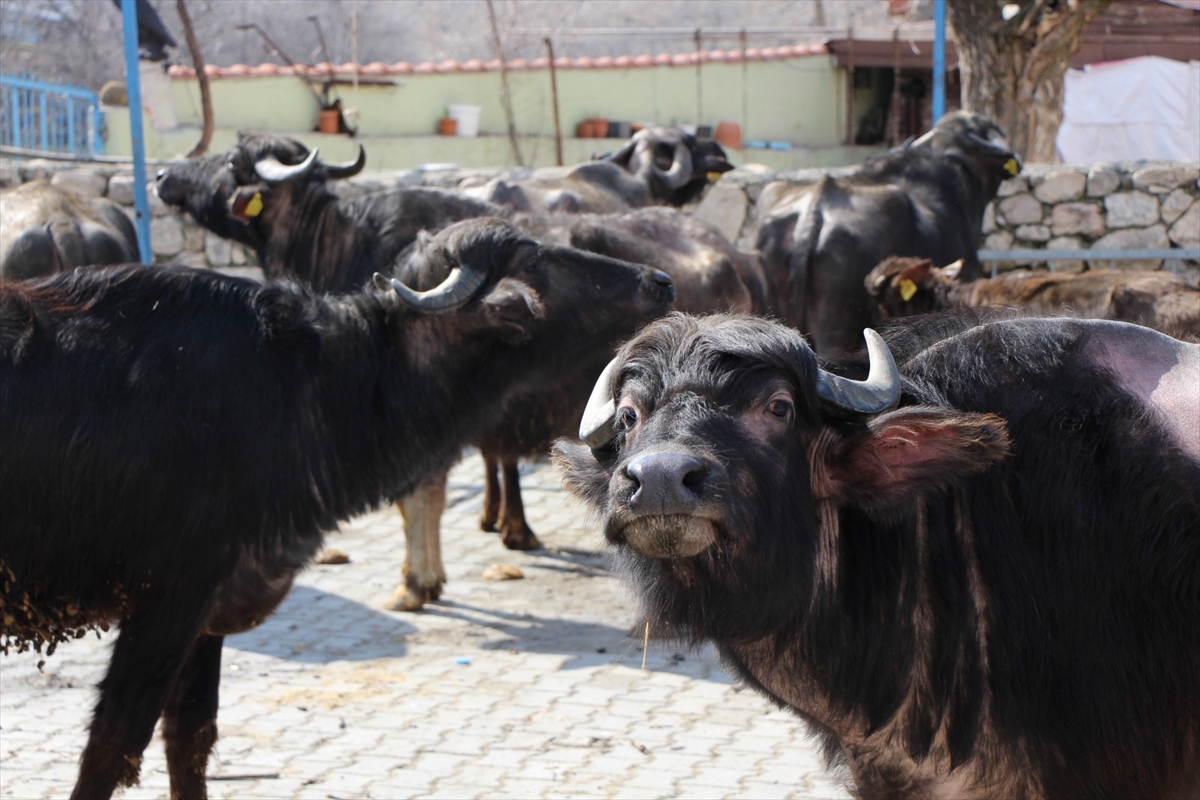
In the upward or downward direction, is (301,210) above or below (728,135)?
above

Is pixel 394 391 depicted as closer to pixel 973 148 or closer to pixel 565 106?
pixel 973 148

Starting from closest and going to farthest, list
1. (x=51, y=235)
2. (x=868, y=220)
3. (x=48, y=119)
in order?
(x=51, y=235), (x=868, y=220), (x=48, y=119)

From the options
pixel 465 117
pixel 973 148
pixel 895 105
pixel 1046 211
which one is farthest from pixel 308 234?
pixel 895 105

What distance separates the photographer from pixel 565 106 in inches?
840

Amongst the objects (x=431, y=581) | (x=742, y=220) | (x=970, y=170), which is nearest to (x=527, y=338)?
(x=431, y=581)

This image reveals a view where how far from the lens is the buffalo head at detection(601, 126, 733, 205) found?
38.7 feet

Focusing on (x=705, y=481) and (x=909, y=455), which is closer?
(x=705, y=481)

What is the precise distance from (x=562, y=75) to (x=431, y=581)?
49.9ft

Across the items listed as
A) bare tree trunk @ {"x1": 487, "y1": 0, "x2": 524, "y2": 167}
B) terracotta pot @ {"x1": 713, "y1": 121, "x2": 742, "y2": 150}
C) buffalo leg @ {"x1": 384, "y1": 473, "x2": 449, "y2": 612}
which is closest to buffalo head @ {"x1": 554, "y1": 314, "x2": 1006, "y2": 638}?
buffalo leg @ {"x1": 384, "y1": 473, "x2": 449, "y2": 612}

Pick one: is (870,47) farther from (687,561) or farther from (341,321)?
(687,561)

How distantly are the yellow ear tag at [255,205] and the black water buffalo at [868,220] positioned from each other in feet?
11.7

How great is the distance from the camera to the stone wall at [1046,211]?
11828 millimetres

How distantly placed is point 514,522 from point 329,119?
485 inches

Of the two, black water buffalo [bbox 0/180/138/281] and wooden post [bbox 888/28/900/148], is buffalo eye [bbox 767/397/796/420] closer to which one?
black water buffalo [bbox 0/180/138/281]
